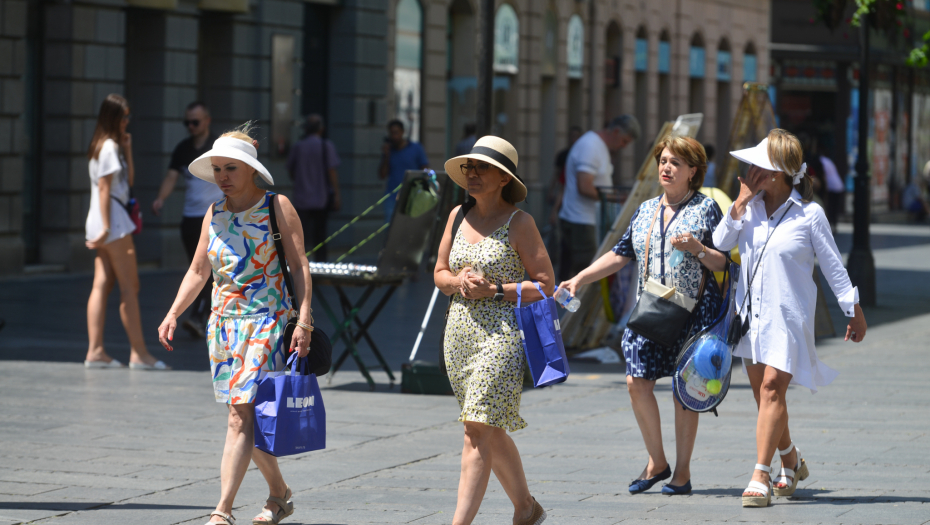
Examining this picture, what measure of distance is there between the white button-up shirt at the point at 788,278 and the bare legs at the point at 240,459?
220cm

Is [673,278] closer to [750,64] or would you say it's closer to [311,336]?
[311,336]

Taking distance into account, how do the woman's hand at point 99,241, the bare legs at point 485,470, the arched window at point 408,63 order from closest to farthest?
the bare legs at point 485,470, the woman's hand at point 99,241, the arched window at point 408,63

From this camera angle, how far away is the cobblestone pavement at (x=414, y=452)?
610 centimetres

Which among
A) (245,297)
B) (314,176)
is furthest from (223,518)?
(314,176)

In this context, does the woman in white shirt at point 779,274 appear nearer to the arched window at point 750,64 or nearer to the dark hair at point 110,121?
the dark hair at point 110,121

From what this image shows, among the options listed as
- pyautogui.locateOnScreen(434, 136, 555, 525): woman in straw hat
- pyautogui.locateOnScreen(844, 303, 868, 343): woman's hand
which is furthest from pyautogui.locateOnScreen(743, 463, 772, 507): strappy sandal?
pyautogui.locateOnScreen(434, 136, 555, 525): woman in straw hat

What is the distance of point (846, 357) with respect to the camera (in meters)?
11.6

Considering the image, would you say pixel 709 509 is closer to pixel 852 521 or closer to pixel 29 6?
pixel 852 521

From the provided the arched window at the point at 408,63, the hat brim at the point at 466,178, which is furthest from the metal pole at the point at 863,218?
the hat brim at the point at 466,178

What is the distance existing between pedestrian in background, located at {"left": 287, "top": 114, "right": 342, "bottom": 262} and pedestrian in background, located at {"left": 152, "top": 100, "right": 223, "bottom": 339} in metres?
5.18

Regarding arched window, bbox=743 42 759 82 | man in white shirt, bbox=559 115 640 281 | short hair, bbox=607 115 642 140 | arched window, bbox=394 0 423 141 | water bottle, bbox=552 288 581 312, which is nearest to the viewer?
water bottle, bbox=552 288 581 312

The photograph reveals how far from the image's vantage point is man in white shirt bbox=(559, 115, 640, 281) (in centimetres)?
1171

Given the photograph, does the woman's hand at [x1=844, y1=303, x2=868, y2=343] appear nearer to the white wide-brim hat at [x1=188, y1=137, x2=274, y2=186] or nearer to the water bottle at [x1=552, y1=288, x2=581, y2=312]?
the water bottle at [x1=552, y1=288, x2=581, y2=312]

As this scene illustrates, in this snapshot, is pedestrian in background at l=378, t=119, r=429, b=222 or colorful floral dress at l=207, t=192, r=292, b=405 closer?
colorful floral dress at l=207, t=192, r=292, b=405
